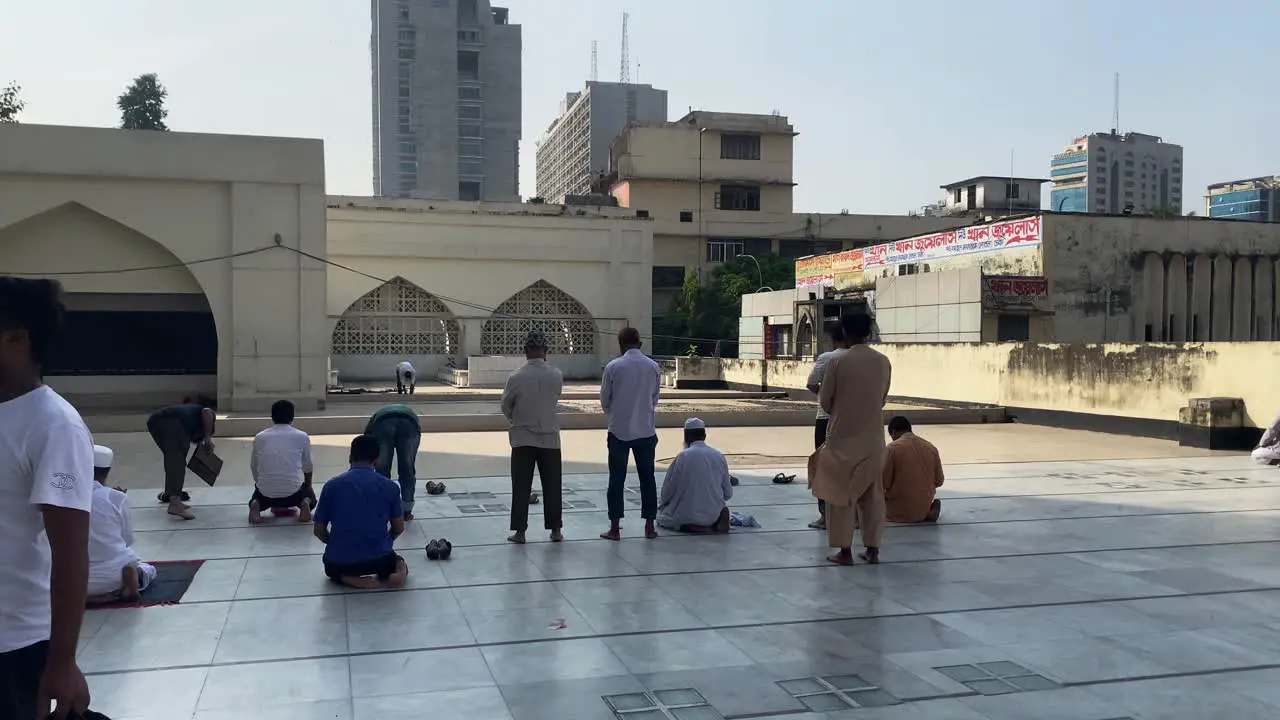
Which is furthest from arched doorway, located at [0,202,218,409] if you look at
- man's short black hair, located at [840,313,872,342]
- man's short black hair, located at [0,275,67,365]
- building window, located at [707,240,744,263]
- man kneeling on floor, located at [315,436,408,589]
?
building window, located at [707,240,744,263]

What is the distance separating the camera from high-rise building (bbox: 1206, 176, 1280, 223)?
82.5 metres

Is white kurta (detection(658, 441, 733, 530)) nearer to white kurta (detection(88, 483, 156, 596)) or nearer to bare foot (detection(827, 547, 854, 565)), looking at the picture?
bare foot (detection(827, 547, 854, 565))

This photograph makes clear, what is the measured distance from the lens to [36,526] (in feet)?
7.77

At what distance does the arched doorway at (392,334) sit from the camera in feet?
115

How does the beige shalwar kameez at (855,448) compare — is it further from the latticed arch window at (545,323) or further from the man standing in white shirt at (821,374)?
the latticed arch window at (545,323)

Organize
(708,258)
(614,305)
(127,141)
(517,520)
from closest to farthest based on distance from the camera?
(517,520), (127,141), (614,305), (708,258)

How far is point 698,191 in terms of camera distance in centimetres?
4984

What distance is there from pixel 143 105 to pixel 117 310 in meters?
30.9

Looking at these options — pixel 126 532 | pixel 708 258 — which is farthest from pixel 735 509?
pixel 708 258

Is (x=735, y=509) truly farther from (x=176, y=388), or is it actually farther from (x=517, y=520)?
(x=176, y=388)

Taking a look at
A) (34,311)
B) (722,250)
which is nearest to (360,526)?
(34,311)

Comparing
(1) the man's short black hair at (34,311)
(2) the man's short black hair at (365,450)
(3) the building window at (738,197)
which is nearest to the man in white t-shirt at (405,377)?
(2) the man's short black hair at (365,450)

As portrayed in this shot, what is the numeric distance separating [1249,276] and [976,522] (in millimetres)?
25032

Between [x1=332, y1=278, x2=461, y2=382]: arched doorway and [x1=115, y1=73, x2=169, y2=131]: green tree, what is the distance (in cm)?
1747
